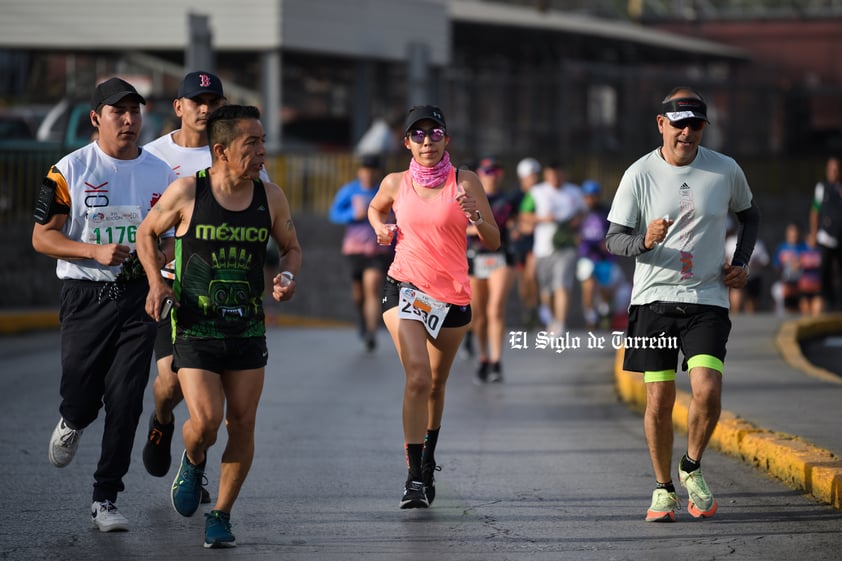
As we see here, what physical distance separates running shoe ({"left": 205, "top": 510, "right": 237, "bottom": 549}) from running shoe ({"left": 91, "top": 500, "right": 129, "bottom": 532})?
563 millimetres

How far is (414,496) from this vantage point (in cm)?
791

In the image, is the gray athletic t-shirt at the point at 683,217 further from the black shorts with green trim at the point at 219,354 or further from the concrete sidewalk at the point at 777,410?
the black shorts with green trim at the point at 219,354

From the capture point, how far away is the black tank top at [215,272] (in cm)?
683

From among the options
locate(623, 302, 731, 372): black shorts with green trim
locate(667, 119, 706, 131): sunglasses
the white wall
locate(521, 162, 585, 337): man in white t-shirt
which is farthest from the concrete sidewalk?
the white wall

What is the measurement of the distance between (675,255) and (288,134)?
2683 centimetres

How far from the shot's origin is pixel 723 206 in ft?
25.3

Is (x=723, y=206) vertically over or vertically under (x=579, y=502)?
over

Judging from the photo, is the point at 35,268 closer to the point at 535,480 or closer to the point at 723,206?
the point at 535,480

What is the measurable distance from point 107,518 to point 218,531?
684 millimetres

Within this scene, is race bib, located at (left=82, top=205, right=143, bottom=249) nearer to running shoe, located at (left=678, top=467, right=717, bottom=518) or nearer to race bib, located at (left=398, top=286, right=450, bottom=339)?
race bib, located at (left=398, top=286, right=450, bottom=339)

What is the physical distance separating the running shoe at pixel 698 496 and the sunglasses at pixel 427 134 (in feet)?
6.91

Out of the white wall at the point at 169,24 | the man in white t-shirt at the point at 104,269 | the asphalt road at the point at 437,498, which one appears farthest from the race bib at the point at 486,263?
the white wall at the point at 169,24

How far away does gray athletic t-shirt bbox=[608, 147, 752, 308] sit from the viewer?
768 centimetres

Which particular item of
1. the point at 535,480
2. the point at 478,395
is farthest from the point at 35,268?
the point at 535,480
